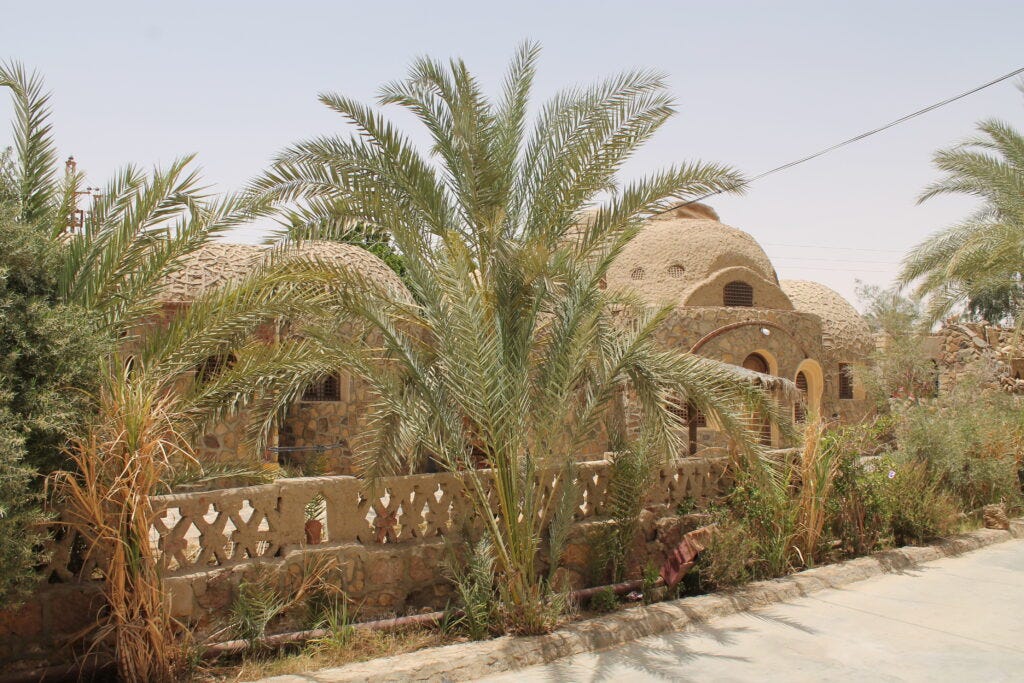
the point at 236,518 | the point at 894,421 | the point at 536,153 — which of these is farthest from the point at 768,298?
the point at 236,518

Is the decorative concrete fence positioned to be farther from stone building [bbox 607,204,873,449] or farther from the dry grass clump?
stone building [bbox 607,204,873,449]

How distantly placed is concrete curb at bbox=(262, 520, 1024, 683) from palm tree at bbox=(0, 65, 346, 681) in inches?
42.7

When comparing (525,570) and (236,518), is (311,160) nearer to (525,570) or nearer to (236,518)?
(236,518)

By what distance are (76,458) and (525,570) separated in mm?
3234

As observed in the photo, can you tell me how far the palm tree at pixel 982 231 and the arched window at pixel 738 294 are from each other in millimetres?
5368

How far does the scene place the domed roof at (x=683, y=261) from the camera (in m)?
21.5

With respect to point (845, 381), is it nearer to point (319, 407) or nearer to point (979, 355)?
point (979, 355)

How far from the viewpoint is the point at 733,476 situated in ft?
29.2

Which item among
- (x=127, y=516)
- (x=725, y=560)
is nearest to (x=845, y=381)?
(x=725, y=560)

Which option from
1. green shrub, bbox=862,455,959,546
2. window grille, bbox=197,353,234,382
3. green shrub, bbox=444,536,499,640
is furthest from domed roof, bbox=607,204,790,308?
green shrub, bbox=444,536,499,640

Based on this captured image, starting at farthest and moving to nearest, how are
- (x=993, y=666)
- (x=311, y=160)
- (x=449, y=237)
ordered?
(x=311, y=160), (x=449, y=237), (x=993, y=666)

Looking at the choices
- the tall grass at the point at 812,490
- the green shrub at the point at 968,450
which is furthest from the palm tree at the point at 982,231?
the tall grass at the point at 812,490

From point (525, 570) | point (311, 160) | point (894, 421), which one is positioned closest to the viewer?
point (525, 570)

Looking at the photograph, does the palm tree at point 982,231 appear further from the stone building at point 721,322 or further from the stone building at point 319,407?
the stone building at point 319,407
